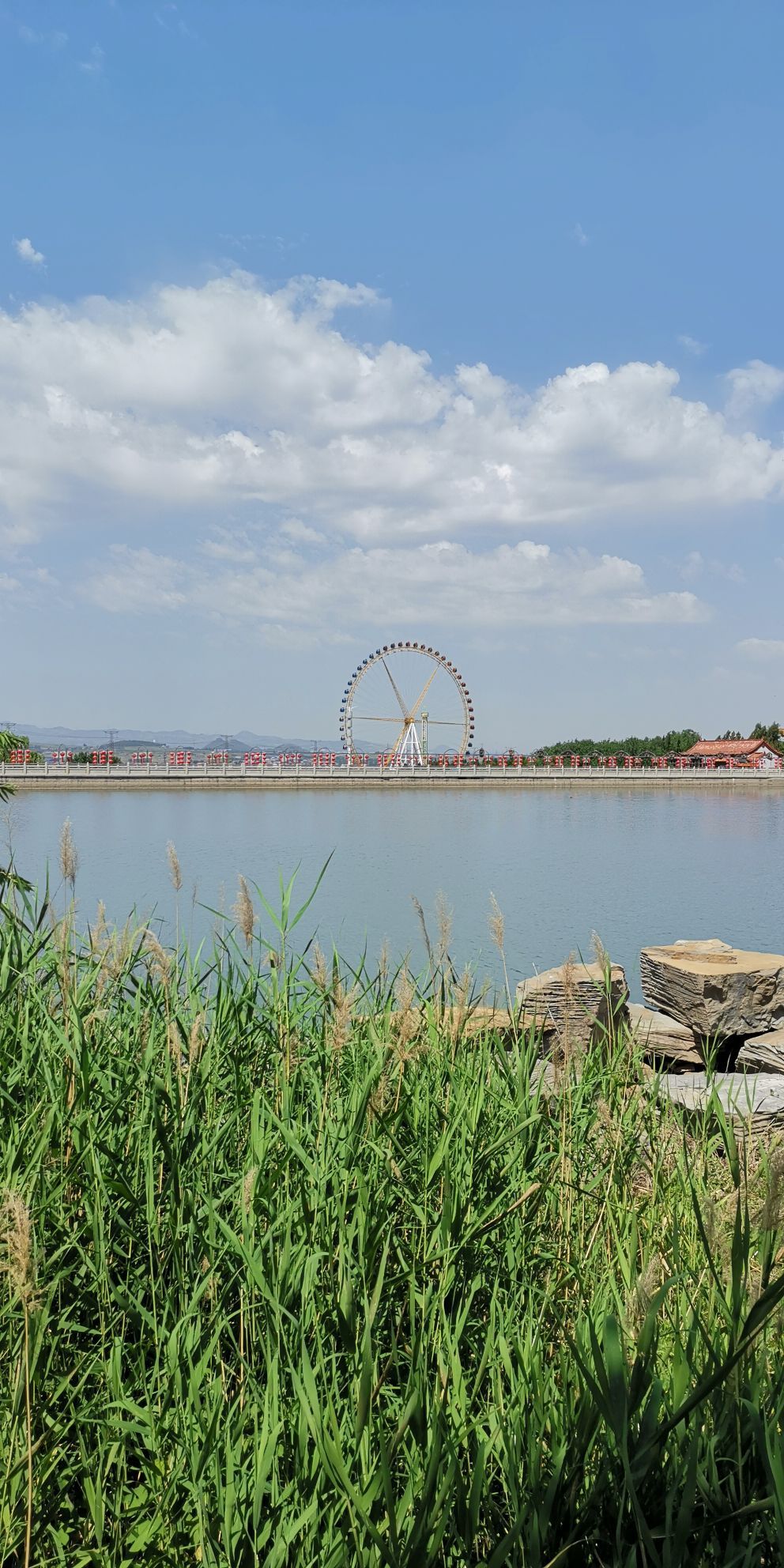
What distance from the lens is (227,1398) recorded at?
206cm

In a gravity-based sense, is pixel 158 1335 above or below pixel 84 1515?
above

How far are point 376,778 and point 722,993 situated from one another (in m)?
58.6

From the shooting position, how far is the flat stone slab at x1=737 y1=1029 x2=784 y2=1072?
557 centimetres

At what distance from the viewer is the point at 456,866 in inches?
862

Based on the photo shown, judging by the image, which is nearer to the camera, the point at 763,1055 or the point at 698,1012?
the point at 763,1055

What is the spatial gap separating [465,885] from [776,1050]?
1272 cm

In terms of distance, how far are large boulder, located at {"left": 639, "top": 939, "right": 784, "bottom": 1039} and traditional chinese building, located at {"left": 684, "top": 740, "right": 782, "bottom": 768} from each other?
7424cm

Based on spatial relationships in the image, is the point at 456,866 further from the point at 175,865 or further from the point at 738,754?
the point at 738,754

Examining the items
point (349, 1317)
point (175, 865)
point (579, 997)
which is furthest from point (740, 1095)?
point (349, 1317)

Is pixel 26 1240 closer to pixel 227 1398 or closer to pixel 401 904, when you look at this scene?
pixel 227 1398

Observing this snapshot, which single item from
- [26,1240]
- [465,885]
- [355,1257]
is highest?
[26,1240]

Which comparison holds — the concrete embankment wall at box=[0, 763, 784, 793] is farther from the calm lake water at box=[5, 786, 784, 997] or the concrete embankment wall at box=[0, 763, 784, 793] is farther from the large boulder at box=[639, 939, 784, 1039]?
the large boulder at box=[639, 939, 784, 1039]

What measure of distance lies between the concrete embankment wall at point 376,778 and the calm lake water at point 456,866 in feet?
31.0

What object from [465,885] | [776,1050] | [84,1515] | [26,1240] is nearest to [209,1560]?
[84,1515]
